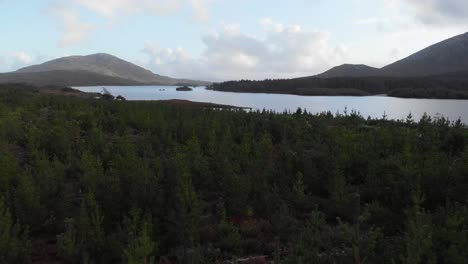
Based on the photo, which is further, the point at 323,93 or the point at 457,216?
the point at 323,93

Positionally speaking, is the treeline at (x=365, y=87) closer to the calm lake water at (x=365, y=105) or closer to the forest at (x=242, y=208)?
the calm lake water at (x=365, y=105)

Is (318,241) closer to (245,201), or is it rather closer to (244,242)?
(244,242)

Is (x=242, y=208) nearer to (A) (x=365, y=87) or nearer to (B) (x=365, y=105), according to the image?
(B) (x=365, y=105)

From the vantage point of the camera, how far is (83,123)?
50.2 feet

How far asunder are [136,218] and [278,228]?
1861mm

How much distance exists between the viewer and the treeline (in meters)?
98.1

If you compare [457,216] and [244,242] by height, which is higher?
[457,216]

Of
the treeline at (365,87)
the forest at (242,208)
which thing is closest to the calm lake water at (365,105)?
the forest at (242,208)

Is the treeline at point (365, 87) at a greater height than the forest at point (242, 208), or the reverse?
the treeline at point (365, 87)

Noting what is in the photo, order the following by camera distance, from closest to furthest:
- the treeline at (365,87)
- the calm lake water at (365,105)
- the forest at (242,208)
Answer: the forest at (242,208)
the calm lake water at (365,105)
the treeline at (365,87)

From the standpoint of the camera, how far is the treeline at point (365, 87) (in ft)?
322

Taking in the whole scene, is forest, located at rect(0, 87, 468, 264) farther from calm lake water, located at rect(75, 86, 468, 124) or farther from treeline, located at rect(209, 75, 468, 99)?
treeline, located at rect(209, 75, 468, 99)

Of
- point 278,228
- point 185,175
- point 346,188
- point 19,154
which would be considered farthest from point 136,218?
point 19,154

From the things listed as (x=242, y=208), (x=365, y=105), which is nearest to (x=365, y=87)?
(x=365, y=105)
